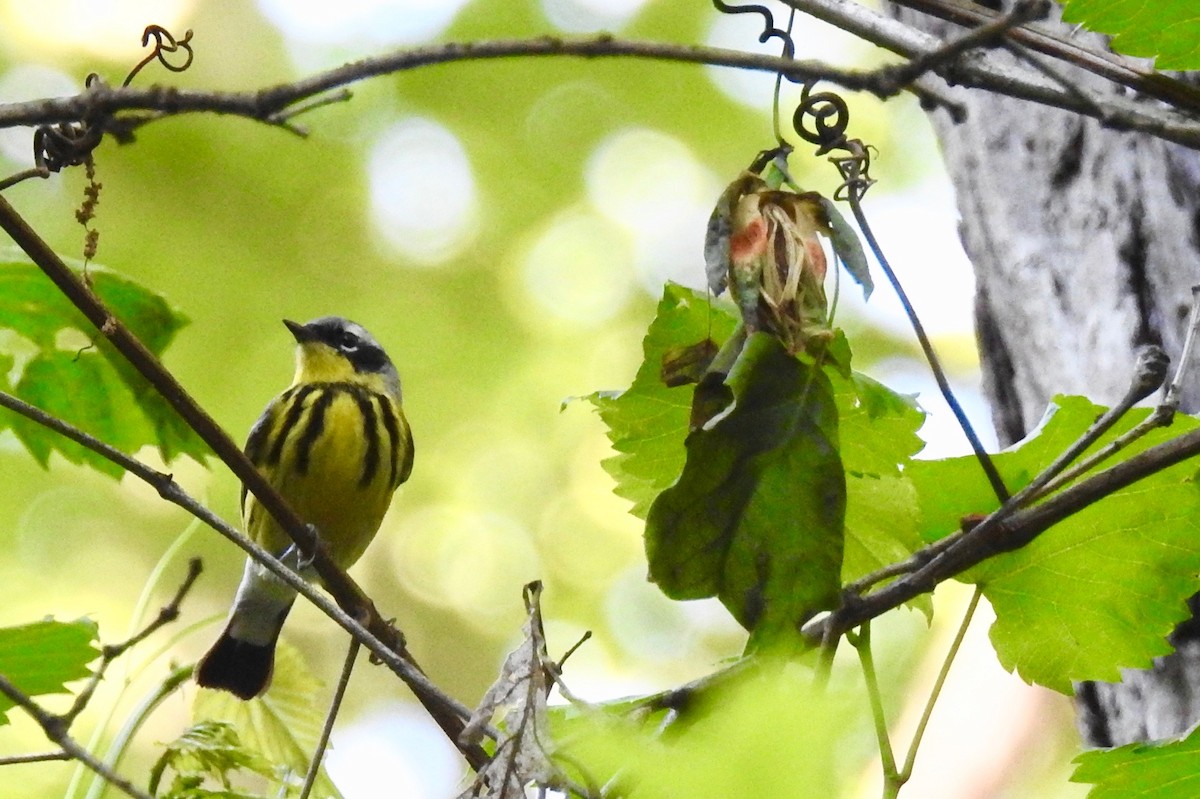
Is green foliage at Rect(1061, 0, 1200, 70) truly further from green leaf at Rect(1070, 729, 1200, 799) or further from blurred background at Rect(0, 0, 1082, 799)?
blurred background at Rect(0, 0, 1082, 799)

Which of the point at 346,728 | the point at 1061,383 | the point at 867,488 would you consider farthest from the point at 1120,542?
the point at 346,728

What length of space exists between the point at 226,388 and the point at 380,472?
2628 mm

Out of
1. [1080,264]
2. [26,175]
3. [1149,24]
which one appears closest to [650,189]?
[1080,264]

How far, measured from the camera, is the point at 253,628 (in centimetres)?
360

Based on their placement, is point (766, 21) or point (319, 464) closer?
point (766, 21)

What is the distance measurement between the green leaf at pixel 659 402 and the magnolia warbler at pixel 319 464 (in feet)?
6.57

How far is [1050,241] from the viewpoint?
6.66 feet

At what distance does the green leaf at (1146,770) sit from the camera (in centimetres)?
107

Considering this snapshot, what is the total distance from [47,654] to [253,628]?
2.22m

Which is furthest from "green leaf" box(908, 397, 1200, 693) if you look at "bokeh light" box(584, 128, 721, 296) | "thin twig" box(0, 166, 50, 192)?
"bokeh light" box(584, 128, 721, 296)

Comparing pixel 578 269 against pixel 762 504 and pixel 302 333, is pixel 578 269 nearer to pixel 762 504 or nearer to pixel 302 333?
pixel 302 333

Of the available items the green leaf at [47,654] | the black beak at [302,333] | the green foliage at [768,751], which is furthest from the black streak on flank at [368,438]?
the green foliage at [768,751]

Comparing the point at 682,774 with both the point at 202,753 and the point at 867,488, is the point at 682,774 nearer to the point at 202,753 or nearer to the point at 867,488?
the point at 867,488

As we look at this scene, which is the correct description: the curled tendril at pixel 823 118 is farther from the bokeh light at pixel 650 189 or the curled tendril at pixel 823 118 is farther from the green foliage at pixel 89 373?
the bokeh light at pixel 650 189
